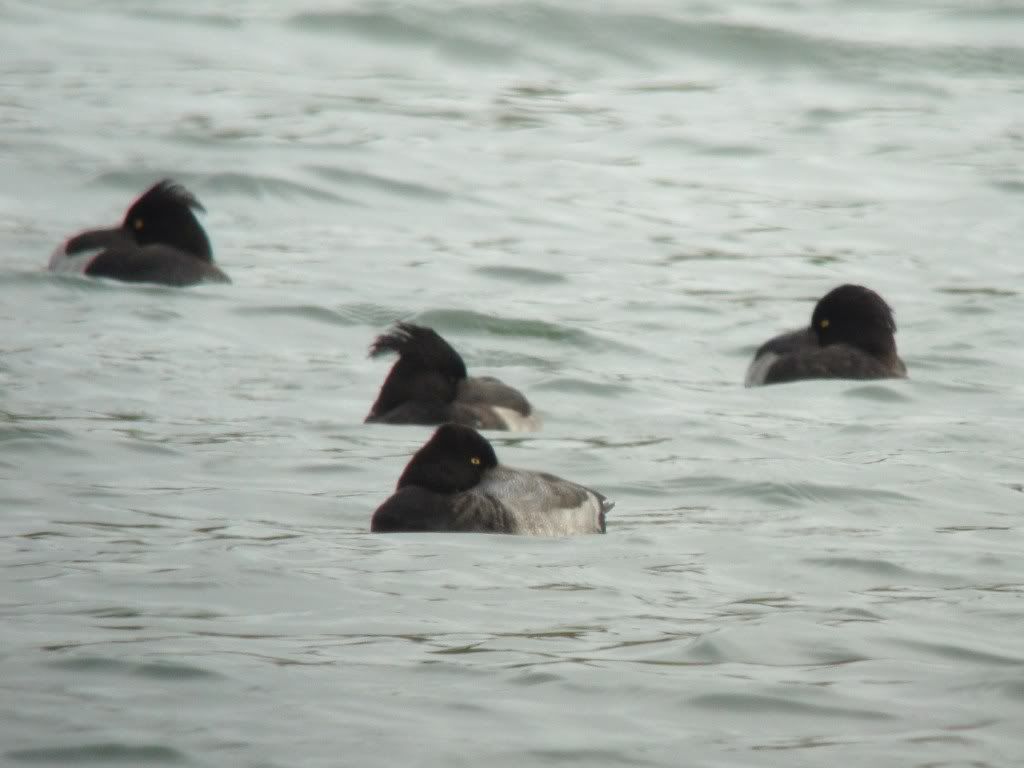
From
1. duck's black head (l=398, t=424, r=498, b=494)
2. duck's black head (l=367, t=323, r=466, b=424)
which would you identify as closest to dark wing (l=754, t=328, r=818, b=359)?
duck's black head (l=367, t=323, r=466, b=424)

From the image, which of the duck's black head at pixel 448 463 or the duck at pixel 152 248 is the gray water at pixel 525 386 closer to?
the duck at pixel 152 248

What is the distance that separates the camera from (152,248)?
1661cm

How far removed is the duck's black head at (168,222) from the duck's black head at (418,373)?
14.5 ft

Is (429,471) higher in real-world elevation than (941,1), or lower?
lower

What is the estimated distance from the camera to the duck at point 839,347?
1409 centimetres

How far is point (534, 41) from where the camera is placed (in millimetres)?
26312

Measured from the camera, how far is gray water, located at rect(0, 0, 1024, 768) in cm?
714

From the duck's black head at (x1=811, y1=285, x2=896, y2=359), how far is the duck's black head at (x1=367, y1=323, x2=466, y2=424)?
9.78ft

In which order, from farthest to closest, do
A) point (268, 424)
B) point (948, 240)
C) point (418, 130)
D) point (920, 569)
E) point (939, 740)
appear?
point (418, 130) → point (948, 240) → point (268, 424) → point (920, 569) → point (939, 740)

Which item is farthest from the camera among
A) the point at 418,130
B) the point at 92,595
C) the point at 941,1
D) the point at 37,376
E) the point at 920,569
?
the point at 941,1

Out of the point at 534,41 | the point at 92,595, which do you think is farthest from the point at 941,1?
the point at 92,595

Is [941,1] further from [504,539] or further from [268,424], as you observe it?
[504,539]

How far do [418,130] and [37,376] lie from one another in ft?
32.8

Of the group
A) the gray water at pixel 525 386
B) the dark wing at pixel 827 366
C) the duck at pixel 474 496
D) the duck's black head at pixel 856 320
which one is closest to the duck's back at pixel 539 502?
the duck at pixel 474 496
